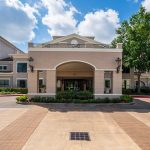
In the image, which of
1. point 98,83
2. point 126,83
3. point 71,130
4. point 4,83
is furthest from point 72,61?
point 126,83

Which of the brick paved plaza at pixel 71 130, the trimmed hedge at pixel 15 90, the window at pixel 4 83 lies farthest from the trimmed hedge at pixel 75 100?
the window at pixel 4 83

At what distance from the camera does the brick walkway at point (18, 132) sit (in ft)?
32.1

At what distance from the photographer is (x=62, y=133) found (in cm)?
1188

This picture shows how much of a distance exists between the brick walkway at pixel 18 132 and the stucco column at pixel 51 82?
30.5 ft

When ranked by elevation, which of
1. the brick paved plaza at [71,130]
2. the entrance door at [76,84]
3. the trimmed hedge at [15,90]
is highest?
the entrance door at [76,84]

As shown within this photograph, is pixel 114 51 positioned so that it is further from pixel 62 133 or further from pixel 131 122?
pixel 62 133

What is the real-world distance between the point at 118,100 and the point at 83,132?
42.8 ft

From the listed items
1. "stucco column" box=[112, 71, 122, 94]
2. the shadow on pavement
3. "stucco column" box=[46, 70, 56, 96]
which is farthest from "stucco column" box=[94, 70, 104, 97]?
"stucco column" box=[46, 70, 56, 96]

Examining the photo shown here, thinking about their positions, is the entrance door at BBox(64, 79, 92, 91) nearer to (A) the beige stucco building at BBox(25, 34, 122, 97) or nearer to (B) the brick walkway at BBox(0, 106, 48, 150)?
(A) the beige stucco building at BBox(25, 34, 122, 97)

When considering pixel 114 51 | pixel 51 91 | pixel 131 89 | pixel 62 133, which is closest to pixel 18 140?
pixel 62 133

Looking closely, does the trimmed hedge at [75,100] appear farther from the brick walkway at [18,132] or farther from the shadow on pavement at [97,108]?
the brick walkway at [18,132]

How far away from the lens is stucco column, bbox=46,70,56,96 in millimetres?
25141

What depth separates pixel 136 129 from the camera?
42.6 ft

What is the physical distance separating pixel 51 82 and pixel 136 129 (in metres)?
13.6
